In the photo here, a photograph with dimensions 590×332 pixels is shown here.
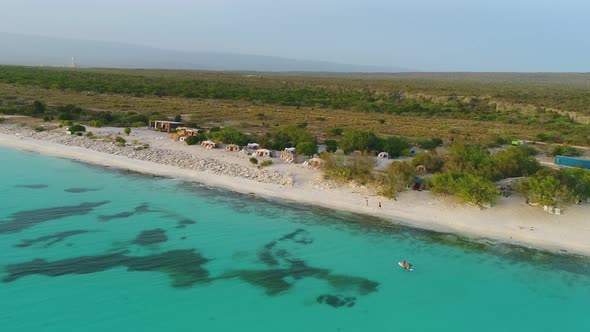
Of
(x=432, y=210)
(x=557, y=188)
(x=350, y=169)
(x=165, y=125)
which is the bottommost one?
(x=432, y=210)

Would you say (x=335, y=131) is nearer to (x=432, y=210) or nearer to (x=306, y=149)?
(x=306, y=149)

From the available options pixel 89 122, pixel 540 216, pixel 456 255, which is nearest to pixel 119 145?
pixel 89 122

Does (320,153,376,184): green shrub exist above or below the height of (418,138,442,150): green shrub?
→ below

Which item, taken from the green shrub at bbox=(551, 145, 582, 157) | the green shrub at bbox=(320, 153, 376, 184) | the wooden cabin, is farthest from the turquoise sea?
the green shrub at bbox=(551, 145, 582, 157)

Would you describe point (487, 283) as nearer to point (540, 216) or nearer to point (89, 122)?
point (540, 216)

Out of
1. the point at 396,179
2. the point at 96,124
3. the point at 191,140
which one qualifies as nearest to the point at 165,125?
the point at 96,124

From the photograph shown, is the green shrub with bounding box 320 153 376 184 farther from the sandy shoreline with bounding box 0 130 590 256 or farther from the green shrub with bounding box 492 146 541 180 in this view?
the green shrub with bounding box 492 146 541 180
